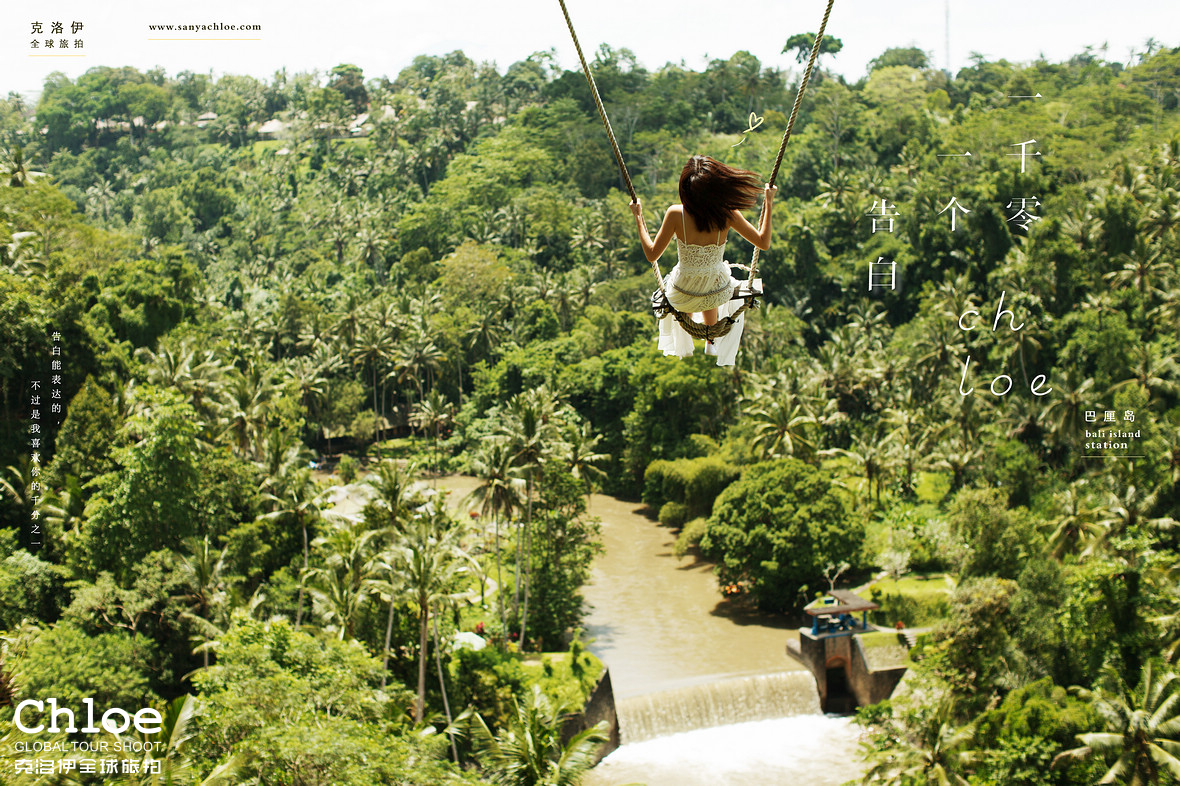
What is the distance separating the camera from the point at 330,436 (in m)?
64.8

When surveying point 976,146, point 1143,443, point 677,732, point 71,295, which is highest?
point 976,146

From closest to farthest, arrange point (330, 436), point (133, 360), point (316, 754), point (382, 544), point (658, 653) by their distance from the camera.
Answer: point (316, 754), point (382, 544), point (658, 653), point (133, 360), point (330, 436)

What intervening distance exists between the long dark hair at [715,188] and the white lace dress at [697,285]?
0.24 metres

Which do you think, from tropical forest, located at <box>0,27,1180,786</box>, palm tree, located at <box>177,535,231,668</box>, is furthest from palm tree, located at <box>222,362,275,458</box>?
palm tree, located at <box>177,535,231,668</box>

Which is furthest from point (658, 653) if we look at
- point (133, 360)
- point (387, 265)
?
point (387, 265)

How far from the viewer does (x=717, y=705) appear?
3334cm

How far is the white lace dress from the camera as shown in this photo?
21.7 ft

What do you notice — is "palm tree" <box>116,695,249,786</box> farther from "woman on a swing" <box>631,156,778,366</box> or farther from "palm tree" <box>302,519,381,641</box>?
"woman on a swing" <box>631,156,778,366</box>

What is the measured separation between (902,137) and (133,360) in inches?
2629

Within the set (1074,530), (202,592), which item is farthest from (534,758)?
(1074,530)

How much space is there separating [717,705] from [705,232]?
29727mm

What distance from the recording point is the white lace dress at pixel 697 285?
21.7 ft

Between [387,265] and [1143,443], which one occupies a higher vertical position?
[387,265]

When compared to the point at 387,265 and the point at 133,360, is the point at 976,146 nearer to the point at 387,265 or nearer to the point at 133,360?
the point at 387,265
